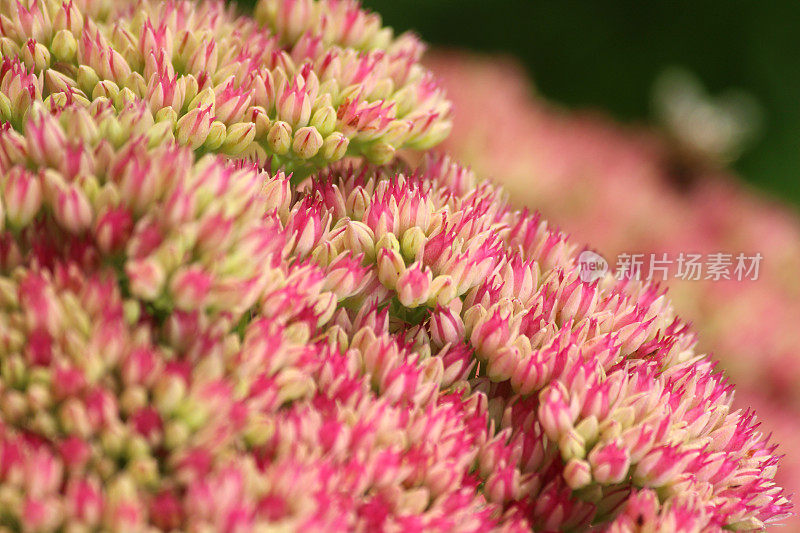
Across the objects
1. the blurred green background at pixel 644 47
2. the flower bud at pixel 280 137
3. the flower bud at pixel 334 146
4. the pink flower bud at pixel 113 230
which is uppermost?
the blurred green background at pixel 644 47

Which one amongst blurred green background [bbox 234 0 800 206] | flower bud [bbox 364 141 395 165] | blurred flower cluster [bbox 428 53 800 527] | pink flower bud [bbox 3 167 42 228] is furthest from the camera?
blurred green background [bbox 234 0 800 206]

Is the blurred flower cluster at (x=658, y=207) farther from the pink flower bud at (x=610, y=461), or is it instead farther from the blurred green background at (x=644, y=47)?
the pink flower bud at (x=610, y=461)

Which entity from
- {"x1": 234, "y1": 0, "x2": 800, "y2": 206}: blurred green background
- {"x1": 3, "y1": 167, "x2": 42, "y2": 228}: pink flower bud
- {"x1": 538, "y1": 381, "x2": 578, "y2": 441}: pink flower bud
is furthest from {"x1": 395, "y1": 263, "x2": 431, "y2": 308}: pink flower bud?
{"x1": 234, "y1": 0, "x2": 800, "y2": 206}: blurred green background

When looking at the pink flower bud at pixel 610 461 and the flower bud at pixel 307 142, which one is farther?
the flower bud at pixel 307 142

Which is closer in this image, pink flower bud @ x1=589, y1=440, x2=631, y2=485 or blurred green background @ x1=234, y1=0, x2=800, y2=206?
pink flower bud @ x1=589, y1=440, x2=631, y2=485

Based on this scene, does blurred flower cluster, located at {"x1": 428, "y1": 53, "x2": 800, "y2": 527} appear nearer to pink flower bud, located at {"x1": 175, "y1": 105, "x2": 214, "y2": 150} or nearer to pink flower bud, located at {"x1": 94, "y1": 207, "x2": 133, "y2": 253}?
pink flower bud, located at {"x1": 175, "y1": 105, "x2": 214, "y2": 150}
